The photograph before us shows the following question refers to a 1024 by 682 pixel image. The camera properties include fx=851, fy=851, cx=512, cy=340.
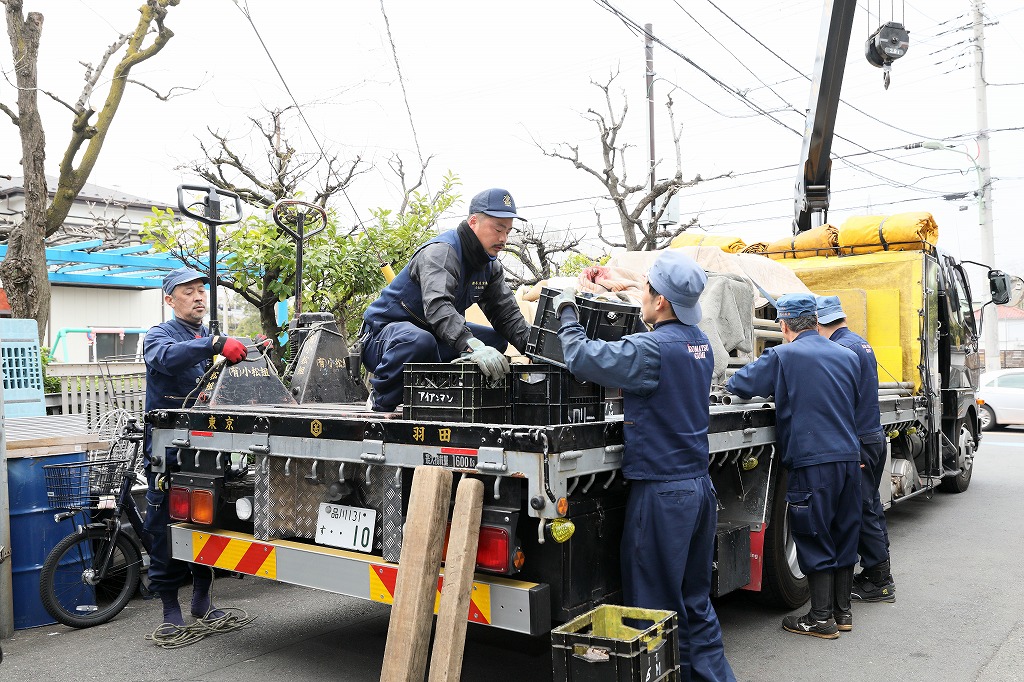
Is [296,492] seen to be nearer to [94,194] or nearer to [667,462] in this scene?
[667,462]

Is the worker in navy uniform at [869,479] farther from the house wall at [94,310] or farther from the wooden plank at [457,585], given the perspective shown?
the house wall at [94,310]

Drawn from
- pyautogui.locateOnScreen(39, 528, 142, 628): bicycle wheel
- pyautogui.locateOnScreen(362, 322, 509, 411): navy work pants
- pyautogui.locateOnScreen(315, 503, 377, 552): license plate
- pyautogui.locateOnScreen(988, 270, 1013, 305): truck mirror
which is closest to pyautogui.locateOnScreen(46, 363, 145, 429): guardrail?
pyautogui.locateOnScreen(39, 528, 142, 628): bicycle wheel

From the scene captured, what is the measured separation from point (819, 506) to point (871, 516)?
111 centimetres

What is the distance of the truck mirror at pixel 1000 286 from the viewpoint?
1005 centimetres

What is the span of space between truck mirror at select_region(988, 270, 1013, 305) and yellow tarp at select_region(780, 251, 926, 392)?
2.70 meters

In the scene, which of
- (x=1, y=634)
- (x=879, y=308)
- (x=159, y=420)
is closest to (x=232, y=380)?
(x=159, y=420)

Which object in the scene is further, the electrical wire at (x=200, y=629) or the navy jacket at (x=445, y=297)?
the electrical wire at (x=200, y=629)

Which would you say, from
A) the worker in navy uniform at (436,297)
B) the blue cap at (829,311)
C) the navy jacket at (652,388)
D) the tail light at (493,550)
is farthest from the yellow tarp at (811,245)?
the tail light at (493,550)

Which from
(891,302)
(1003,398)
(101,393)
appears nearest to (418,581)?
(891,302)

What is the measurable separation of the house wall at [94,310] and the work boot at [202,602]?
17.5m

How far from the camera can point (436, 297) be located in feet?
14.3

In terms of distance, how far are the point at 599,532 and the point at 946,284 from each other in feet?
22.9

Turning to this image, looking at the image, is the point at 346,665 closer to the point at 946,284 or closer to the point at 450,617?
the point at 450,617

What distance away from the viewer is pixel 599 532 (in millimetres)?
3686
